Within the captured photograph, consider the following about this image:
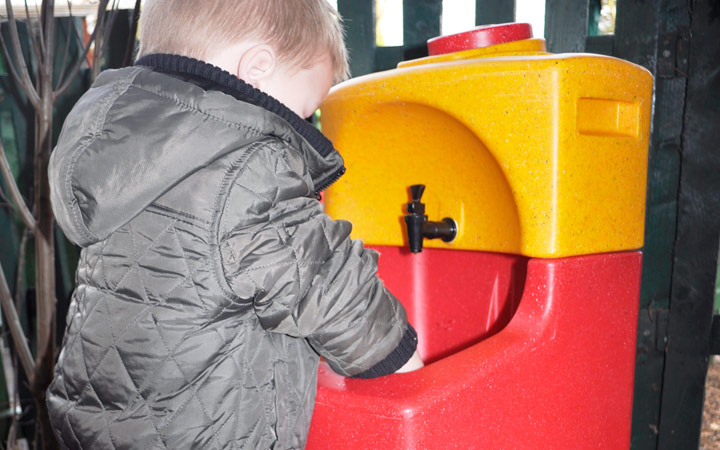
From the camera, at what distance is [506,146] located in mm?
871

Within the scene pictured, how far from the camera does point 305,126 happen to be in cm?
79

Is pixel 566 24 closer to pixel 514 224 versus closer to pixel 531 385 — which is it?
pixel 514 224

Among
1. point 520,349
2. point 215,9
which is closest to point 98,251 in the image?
point 215,9

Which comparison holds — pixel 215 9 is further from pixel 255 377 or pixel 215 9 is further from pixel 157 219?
pixel 255 377

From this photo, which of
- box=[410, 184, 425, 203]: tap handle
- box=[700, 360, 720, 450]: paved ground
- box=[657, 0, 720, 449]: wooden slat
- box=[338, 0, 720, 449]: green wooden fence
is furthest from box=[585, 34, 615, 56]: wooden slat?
box=[700, 360, 720, 450]: paved ground

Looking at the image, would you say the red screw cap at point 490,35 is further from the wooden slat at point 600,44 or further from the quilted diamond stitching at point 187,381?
the quilted diamond stitching at point 187,381

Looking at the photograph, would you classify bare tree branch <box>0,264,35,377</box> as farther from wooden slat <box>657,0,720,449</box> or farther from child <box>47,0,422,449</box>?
wooden slat <box>657,0,720,449</box>

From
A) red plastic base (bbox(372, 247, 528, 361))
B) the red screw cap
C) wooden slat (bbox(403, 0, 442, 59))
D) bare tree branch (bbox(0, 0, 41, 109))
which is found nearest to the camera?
the red screw cap

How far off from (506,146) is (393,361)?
1.15 feet

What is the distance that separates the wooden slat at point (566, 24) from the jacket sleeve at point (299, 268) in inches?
34.1

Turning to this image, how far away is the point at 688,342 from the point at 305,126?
42.1 inches

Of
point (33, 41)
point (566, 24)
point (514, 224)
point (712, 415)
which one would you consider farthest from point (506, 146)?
point (712, 415)

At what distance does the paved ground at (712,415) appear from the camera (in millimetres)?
1867

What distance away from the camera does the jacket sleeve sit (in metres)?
0.69
